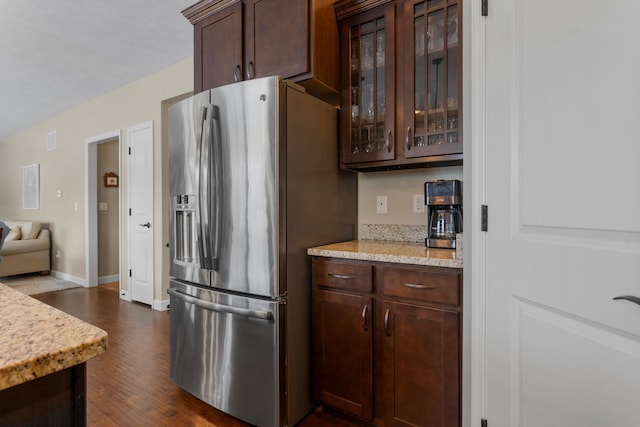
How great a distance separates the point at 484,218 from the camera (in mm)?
1340

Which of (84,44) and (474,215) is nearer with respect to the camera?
(474,215)

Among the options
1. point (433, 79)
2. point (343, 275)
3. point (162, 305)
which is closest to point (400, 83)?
point (433, 79)

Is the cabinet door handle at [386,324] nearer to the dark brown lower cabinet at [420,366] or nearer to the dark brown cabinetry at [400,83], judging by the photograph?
the dark brown lower cabinet at [420,366]

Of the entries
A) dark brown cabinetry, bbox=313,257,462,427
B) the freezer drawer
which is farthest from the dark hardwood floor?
dark brown cabinetry, bbox=313,257,462,427

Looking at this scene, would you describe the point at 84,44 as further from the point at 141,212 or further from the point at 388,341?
the point at 388,341

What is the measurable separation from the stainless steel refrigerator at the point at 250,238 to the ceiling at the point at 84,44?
1227 millimetres

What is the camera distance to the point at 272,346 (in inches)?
66.7

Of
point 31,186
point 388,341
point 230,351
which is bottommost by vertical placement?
point 230,351

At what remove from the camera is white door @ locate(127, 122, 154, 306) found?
3994 mm

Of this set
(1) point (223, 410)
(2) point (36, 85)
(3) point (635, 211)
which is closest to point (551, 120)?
(3) point (635, 211)

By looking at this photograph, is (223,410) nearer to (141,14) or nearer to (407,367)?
(407,367)

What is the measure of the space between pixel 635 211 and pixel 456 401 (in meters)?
1.06

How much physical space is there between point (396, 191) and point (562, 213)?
126 cm

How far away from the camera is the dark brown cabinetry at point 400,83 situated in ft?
5.91
